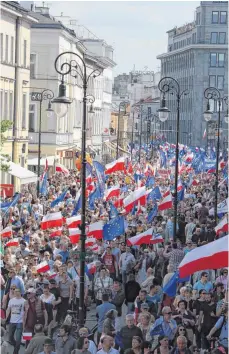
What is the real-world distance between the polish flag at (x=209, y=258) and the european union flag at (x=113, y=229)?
486 inches

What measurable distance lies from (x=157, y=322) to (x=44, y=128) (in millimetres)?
60381

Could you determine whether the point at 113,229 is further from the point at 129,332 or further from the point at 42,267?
the point at 129,332

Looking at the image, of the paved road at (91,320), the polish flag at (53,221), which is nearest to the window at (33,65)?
the polish flag at (53,221)

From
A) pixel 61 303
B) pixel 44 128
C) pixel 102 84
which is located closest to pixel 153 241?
pixel 61 303

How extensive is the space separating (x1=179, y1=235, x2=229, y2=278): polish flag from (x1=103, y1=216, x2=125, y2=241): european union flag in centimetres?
1235

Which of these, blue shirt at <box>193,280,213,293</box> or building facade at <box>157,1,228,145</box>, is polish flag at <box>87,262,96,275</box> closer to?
blue shirt at <box>193,280,213,293</box>

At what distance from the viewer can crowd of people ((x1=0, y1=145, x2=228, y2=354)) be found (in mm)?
17939

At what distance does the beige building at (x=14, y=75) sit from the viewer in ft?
194

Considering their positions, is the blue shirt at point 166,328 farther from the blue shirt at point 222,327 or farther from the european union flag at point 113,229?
the european union flag at point 113,229

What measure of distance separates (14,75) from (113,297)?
4082 centimetres

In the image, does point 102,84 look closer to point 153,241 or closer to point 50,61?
point 50,61

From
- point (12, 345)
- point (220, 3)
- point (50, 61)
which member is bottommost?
point (12, 345)

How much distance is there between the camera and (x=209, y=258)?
1588 cm

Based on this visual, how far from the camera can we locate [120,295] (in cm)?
2200
